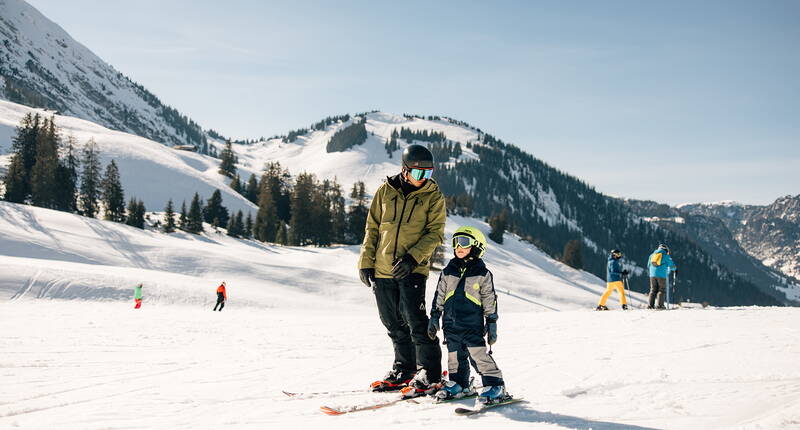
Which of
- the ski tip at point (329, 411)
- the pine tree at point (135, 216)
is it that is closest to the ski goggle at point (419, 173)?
the ski tip at point (329, 411)

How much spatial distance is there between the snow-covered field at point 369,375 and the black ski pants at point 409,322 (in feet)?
1.89

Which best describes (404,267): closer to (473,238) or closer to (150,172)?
(473,238)

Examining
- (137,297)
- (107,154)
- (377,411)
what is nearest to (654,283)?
(377,411)

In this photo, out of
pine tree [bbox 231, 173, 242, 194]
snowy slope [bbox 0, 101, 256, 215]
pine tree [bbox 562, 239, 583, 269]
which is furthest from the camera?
pine tree [bbox 562, 239, 583, 269]

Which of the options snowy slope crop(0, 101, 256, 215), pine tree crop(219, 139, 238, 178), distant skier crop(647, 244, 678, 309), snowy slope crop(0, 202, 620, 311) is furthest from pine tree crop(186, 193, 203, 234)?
distant skier crop(647, 244, 678, 309)

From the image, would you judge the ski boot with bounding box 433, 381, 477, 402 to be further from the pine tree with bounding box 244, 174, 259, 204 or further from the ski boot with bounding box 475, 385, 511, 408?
the pine tree with bounding box 244, 174, 259, 204

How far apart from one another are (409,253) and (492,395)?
1666 millimetres

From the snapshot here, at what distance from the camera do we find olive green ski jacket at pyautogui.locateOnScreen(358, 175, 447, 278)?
16.6 ft

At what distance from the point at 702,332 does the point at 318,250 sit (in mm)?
52371

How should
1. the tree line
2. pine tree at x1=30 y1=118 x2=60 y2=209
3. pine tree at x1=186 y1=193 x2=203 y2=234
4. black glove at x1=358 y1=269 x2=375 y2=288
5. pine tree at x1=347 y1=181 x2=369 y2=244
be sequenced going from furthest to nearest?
pine tree at x1=347 y1=181 x2=369 y2=244 → pine tree at x1=186 y1=193 x2=203 y2=234 → pine tree at x1=30 y1=118 x2=60 y2=209 → the tree line → black glove at x1=358 y1=269 x2=375 y2=288

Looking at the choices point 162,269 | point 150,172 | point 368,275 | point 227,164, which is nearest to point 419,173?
point 368,275

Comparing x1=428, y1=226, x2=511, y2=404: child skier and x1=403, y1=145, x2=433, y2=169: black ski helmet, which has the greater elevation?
x1=403, y1=145, x2=433, y2=169: black ski helmet

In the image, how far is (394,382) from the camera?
5.43 metres

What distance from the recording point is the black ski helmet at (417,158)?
5.05m
